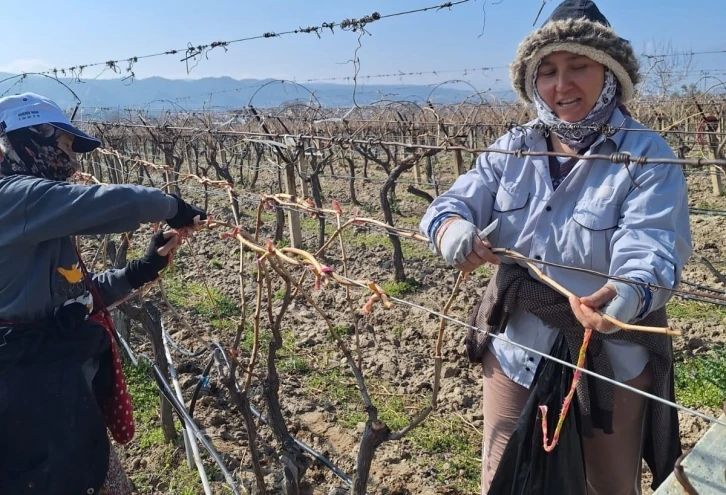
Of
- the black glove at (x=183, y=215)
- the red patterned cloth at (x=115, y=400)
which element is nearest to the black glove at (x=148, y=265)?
the red patterned cloth at (x=115, y=400)

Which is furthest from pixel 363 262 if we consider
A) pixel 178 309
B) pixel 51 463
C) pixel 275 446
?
pixel 51 463

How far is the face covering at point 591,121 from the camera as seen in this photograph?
1.46 meters

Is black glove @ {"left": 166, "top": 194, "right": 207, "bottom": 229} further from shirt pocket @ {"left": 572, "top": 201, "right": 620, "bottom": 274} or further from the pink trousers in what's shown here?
shirt pocket @ {"left": 572, "top": 201, "right": 620, "bottom": 274}

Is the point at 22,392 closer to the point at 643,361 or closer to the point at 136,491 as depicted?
the point at 136,491

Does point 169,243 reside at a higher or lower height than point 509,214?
lower

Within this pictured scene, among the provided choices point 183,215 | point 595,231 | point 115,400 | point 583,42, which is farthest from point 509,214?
point 115,400

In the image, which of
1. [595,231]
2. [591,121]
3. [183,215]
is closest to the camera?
[595,231]

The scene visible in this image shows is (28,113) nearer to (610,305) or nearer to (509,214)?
(509,214)

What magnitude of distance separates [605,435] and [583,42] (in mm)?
1027

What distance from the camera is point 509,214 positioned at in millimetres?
1510

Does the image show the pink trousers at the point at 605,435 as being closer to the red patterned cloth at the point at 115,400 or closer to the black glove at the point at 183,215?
the black glove at the point at 183,215

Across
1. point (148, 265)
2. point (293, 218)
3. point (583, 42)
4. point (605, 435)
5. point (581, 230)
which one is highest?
point (583, 42)

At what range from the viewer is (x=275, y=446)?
320 cm

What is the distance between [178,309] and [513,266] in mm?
4619
